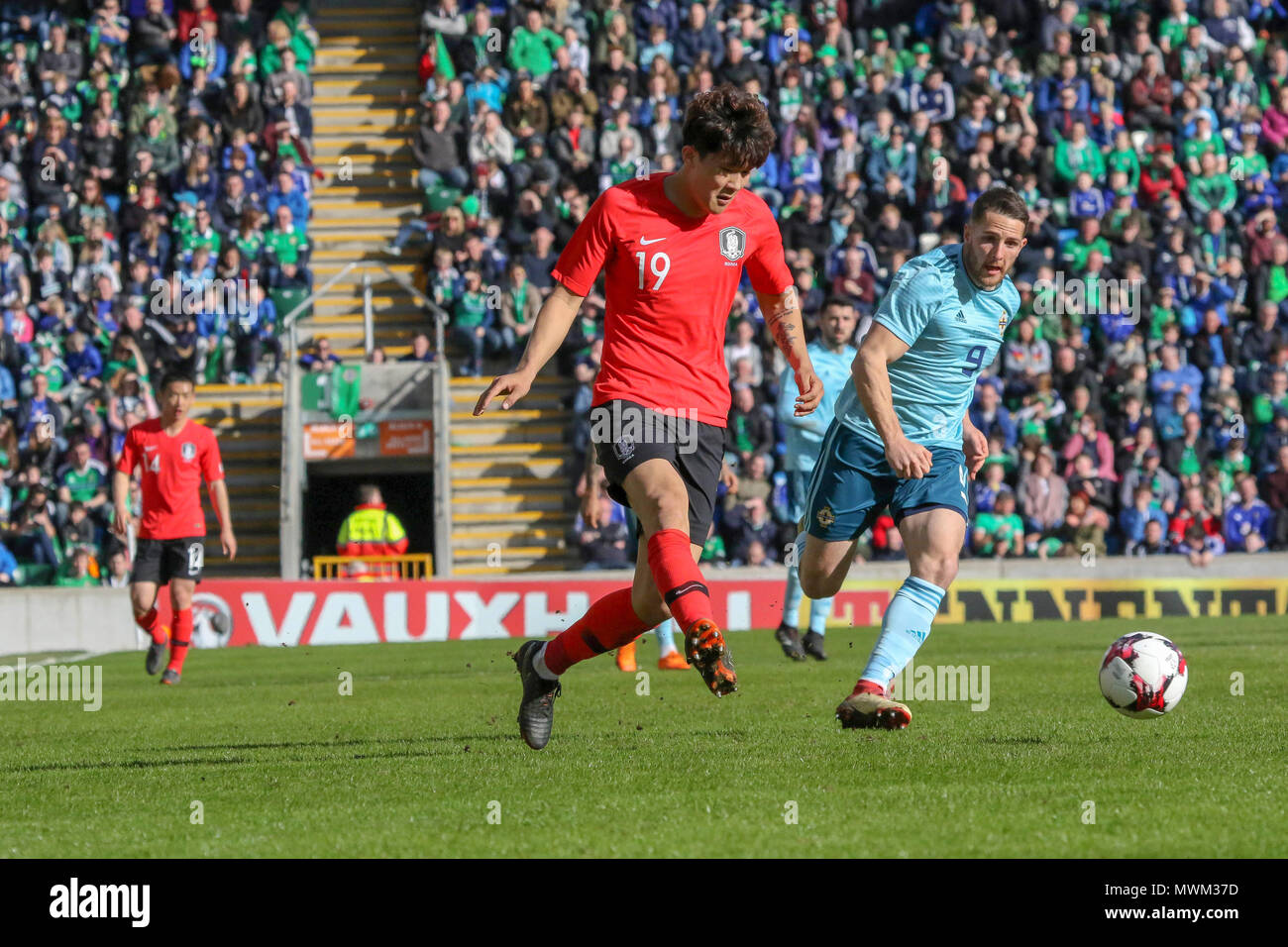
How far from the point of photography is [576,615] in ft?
62.0

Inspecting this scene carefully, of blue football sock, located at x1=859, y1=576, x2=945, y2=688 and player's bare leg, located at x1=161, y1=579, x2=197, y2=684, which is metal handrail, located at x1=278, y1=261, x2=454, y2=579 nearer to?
player's bare leg, located at x1=161, y1=579, x2=197, y2=684

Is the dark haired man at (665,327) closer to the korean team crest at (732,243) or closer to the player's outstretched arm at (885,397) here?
the korean team crest at (732,243)

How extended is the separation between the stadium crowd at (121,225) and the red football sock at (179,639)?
6.19 metres

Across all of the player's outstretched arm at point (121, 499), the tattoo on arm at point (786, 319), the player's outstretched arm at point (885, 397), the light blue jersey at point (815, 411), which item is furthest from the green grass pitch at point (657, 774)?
the light blue jersey at point (815, 411)

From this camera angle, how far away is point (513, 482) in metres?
22.6

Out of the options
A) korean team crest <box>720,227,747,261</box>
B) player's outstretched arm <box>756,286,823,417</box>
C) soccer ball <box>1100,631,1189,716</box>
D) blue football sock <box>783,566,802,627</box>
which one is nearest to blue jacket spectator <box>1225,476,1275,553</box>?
blue football sock <box>783,566,802,627</box>

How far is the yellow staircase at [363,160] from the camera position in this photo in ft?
77.5

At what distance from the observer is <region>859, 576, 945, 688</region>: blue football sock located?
7422mm

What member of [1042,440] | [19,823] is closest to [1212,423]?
[1042,440]

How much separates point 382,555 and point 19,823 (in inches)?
585

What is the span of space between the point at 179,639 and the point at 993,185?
11667 millimetres

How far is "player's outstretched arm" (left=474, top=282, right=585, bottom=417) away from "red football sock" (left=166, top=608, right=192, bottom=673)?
787cm

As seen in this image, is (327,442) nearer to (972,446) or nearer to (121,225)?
(121,225)

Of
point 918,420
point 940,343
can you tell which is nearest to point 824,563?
point 918,420
